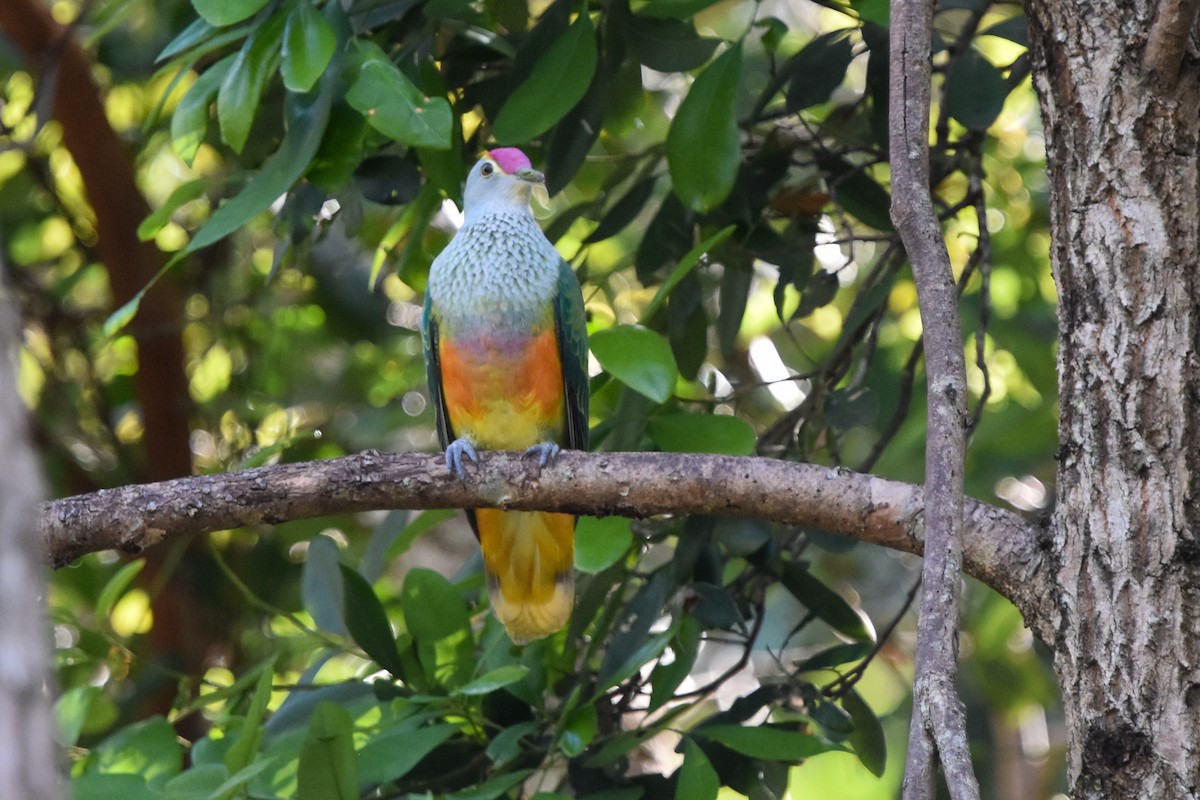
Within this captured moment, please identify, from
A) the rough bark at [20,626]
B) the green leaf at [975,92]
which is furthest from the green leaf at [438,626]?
the rough bark at [20,626]

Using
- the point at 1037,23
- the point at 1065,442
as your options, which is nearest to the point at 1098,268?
the point at 1065,442

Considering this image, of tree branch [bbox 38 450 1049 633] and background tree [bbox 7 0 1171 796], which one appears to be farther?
tree branch [bbox 38 450 1049 633]

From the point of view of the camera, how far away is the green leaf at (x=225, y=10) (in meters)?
2.48

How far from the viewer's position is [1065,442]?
2.04 metres

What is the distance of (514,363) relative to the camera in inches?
127

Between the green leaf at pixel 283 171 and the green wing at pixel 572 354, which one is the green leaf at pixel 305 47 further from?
the green wing at pixel 572 354

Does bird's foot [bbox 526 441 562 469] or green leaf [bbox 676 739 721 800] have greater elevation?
bird's foot [bbox 526 441 562 469]

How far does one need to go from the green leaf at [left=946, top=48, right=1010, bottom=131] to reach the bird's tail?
4.35 feet

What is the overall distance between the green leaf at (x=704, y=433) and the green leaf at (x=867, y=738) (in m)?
0.71

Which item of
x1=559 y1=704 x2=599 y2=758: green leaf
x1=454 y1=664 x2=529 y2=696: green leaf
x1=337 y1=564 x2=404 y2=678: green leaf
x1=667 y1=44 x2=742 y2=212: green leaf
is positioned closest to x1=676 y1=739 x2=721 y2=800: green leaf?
x1=559 y1=704 x2=599 y2=758: green leaf

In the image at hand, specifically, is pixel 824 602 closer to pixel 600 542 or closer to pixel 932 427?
pixel 600 542

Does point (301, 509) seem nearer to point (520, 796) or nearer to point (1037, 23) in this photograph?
point (520, 796)

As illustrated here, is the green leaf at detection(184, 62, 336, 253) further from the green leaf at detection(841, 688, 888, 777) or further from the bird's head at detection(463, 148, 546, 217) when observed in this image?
the green leaf at detection(841, 688, 888, 777)

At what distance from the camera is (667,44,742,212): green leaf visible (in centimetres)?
277
